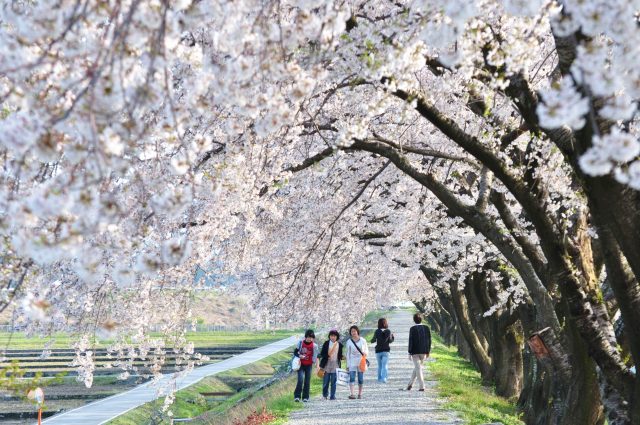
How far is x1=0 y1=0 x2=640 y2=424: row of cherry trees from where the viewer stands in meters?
3.31

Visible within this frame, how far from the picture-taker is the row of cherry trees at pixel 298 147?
10.9 ft

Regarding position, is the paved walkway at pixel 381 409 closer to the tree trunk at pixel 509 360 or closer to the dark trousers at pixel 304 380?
the dark trousers at pixel 304 380

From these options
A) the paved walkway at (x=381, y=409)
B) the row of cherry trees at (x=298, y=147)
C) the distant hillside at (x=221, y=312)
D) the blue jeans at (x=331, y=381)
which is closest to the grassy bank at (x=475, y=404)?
the paved walkway at (x=381, y=409)

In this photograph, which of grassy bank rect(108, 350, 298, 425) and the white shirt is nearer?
the white shirt

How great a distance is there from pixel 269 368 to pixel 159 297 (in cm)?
3591

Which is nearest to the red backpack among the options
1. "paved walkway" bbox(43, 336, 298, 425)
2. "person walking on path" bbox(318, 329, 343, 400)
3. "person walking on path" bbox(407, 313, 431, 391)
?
"person walking on path" bbox(318, 329, 343, 400)

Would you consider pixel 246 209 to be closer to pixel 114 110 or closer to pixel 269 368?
pixel 114 110

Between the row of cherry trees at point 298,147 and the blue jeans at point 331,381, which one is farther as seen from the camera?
the blue jeans at point 331,381

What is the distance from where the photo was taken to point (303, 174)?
536 inches

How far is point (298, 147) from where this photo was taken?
12492mm

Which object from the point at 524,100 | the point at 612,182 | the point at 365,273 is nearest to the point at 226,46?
the point at 612,182

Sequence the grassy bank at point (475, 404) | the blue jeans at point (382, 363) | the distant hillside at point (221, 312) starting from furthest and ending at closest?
the distant hillside at point (221, 312)
the blue jeans at point (382, 363)
the grassy bank at point (475, 404)

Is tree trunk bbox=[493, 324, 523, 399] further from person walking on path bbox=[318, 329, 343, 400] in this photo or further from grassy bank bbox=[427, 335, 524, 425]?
person walking on path bbox=[318, 329, 343, 400]

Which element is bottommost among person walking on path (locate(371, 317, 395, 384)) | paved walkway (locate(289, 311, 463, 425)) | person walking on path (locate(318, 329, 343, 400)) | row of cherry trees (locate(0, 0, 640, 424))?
paved walkway (locate(289, 311, 463, 425))
